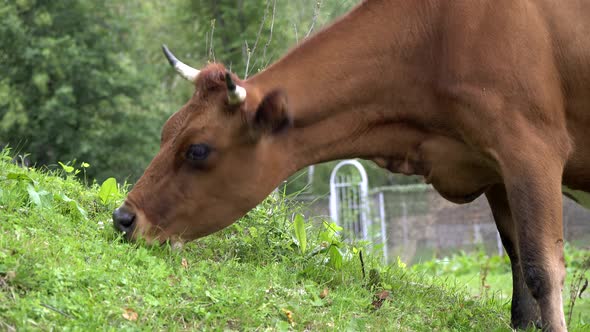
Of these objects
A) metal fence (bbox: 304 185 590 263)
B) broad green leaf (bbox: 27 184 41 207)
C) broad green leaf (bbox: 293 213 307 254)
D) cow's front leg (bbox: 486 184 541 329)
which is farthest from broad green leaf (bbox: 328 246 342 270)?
metal fence (bbox: 304 185 590 263)

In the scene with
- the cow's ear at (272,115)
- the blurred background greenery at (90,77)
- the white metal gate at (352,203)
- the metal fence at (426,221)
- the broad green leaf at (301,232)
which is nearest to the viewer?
the cow's ear at (272,115)

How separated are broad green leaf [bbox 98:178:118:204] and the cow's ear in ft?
5.17

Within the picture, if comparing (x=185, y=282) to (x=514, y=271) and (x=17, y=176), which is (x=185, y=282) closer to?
(x=17, y=176)

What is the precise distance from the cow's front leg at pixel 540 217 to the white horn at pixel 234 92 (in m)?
1.76

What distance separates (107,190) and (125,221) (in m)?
1.02

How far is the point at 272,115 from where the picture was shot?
16.8 feet

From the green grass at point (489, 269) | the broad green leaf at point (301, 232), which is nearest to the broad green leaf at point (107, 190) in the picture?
the broad green leaf at point (301, 232)

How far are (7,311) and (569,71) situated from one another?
3792mm

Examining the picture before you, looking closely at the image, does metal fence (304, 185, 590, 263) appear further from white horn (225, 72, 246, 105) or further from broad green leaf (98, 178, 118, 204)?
white horn (225, 72, 246, 105)

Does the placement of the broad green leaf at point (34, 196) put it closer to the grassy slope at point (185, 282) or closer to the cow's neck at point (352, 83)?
the grassy slope at point (185, 282)

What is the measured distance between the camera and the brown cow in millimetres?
4887

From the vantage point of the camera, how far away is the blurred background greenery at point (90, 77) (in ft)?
71.9

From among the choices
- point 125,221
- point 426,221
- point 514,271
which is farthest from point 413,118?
point 426,221

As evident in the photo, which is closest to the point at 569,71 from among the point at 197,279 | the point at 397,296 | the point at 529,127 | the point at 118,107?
the point at 529,127
